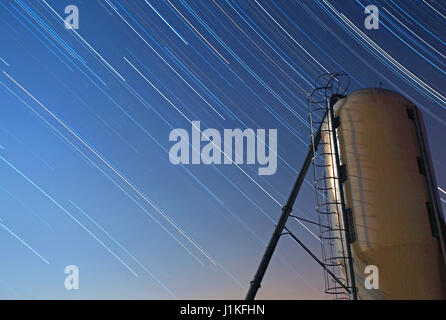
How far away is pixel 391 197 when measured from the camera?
12.9 m

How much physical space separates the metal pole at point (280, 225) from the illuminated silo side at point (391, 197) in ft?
3.84

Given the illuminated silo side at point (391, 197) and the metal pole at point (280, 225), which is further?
the metal pole at point (280, 225)

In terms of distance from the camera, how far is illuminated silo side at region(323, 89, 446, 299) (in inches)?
481

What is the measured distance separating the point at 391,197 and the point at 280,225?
3913 mm

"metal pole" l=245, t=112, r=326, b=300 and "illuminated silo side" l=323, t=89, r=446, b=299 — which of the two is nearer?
"illuminated silo side" l=323, t=89, r=446, b=299

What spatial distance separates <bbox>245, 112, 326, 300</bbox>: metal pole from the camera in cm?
1405

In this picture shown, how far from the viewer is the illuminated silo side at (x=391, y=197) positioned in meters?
12.2

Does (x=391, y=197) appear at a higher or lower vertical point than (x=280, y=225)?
lower

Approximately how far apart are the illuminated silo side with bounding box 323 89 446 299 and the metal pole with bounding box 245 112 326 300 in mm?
1169

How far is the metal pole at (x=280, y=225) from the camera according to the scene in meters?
14.0
